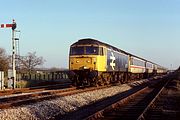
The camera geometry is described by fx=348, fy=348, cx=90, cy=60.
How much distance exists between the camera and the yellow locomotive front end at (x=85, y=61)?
1030 inches

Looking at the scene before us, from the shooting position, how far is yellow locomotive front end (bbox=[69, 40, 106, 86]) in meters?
26.2

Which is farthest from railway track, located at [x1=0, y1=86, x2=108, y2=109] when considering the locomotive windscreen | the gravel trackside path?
the locomotive windscreen

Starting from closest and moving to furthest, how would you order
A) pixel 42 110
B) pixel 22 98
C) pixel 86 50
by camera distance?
pixel 42 110
pixel 22 98
pixel 86 50

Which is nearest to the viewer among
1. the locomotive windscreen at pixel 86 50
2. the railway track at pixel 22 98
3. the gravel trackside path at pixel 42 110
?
the gravel trackside path at pixel 42 110

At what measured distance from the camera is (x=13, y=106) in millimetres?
14031

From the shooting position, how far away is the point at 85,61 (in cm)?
2638

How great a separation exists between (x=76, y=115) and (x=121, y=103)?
3.99 metres

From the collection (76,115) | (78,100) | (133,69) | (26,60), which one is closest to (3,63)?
(133,69)

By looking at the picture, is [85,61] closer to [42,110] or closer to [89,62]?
[89,62]

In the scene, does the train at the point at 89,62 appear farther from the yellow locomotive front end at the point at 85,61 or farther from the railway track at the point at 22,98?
the railway track at the point at 22,98

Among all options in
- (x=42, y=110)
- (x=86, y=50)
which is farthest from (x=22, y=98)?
(x=86, y=50)

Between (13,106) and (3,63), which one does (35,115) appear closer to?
(13,106)

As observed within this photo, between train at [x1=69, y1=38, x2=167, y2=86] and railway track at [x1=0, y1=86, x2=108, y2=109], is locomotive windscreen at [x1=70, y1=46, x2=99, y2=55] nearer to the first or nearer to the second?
train at [x1=69, y1=38, x2=167, y2=86]

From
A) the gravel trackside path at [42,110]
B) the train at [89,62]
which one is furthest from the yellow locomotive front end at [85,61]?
the gravel trackside path at [42,110]
